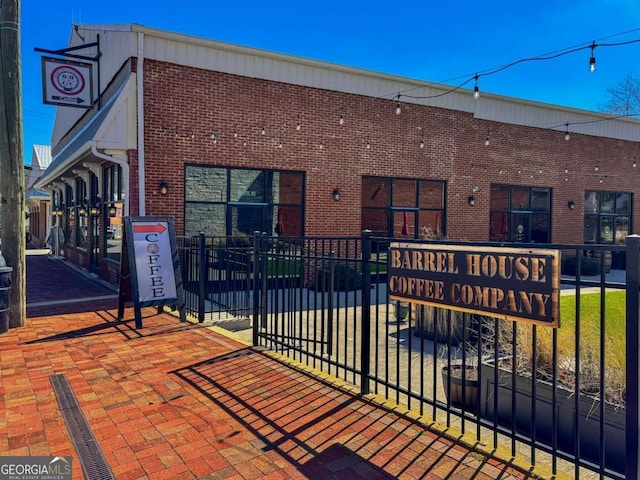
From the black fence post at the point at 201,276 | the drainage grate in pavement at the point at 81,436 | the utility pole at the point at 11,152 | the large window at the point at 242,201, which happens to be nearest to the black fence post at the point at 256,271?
the black fence post at the point at 201,276

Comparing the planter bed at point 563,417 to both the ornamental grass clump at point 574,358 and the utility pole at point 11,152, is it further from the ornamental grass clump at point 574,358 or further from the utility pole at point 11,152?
the utility pole at point 11,152

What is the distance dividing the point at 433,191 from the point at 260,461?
1299 centimetres

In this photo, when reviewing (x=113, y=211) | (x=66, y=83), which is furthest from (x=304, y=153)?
(x=66, y=83)

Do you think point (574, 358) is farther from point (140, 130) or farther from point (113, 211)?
point (113, 211)

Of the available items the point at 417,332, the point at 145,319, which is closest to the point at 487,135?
the point at 417,332

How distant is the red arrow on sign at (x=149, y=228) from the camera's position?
24.4 ft

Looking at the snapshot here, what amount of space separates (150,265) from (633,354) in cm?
646

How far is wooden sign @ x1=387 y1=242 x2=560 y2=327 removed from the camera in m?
2.95

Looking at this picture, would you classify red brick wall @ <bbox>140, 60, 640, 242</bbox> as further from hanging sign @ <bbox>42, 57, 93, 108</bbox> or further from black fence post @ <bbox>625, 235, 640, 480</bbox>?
black fence post @ <bbox>625, 235, 640, 480</bbox>

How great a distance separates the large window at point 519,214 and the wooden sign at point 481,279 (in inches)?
530

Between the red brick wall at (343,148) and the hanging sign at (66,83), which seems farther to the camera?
the hanging sign at (66,83)

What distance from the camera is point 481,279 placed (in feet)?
10.9

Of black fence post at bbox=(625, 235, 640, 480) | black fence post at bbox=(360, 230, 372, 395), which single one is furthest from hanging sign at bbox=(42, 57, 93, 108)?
black fence post at bbox=(625, 235, 640, 480)

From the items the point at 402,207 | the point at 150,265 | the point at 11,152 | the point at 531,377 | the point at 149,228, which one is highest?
the point at 11,152
